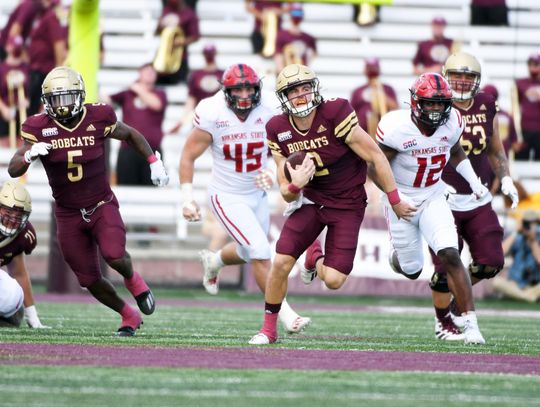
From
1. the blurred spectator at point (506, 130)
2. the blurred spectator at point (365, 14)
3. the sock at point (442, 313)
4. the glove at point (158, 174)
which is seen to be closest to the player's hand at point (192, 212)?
the glove at point (158, 174)

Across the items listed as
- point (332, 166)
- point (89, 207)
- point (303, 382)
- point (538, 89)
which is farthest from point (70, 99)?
point (538, 89)

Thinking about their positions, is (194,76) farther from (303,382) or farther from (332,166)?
(303,382)

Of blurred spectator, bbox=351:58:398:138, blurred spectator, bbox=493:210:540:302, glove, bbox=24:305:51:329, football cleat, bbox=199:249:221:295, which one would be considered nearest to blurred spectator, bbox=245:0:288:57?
blurred spectator, bbox=351:58:398:138

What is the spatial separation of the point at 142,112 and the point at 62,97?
5.88m

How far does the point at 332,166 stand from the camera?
285 inches

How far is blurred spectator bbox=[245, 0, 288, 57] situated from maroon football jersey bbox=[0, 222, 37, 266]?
291 inches

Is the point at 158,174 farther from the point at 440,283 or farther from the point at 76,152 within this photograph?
the point at 440,283

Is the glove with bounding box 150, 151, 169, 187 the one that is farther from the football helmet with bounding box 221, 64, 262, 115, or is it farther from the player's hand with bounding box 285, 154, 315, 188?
the player's hand with bounding box 285, 154, 315, 188

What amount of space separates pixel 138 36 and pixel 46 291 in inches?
182

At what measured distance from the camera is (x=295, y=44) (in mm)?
14414

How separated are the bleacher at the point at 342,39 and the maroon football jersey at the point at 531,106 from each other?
111 cm

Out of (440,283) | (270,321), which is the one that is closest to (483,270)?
(440,283)

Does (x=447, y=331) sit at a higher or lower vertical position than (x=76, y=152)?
lower

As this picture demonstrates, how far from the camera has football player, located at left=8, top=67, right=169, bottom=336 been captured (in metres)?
7.43
